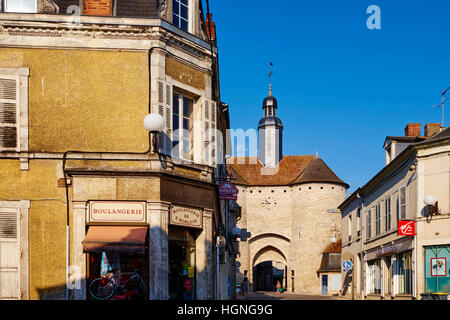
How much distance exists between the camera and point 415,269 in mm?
21688

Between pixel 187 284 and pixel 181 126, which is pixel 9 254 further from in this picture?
pixel 181 126

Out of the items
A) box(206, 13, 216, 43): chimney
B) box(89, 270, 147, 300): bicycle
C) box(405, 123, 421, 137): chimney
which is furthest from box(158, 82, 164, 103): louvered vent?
box(405, 123, 421, 137): chimney

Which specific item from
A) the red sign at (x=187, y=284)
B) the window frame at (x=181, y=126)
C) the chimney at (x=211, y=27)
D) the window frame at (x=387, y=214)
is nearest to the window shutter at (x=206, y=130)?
the window frame at (x=181, y=126)

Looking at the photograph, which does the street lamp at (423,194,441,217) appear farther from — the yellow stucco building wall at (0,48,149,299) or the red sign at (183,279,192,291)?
the yellow stucco building wall at (0,48,149,299)

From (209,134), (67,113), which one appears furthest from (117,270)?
(209,134)

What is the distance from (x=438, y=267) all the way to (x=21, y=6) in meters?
15.8

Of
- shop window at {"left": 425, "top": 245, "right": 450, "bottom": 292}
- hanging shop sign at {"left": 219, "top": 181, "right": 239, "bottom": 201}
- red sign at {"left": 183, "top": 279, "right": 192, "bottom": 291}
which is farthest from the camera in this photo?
shop window at {"left": 425, "top": 245, "right": 450, "bottom": 292}

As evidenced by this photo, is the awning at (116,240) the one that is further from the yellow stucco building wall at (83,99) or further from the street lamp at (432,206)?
the street lamp at (432,206)

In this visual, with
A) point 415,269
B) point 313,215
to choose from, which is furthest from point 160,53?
point 313,215

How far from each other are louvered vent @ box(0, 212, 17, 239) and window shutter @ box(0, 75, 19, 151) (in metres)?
1.31

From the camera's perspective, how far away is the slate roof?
62.3 metres
